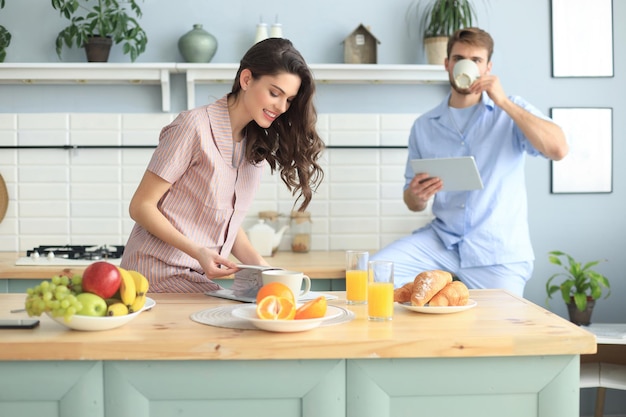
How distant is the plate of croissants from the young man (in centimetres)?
128

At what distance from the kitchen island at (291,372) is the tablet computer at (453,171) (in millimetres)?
1364

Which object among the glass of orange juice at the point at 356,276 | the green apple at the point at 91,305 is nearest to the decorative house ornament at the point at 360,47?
the glass of orange juice at the point at 356,276

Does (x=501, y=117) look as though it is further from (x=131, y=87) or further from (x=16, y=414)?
(x=16, y=414)

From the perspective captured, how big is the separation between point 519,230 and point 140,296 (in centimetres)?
207

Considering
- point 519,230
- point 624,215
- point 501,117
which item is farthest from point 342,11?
point 624,215

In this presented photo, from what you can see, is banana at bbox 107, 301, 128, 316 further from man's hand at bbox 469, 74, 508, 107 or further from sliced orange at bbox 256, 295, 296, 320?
man's hand at bbox 469, 74, 508, 107

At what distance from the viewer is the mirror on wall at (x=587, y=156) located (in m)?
4.08

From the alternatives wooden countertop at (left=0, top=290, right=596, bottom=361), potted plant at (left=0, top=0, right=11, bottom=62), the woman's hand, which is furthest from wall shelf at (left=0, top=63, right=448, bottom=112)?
wooden countertop at (left=0, top=290, right=596, bottom=361)

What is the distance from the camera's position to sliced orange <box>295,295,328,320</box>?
184 centimetres

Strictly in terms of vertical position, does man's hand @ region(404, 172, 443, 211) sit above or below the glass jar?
above

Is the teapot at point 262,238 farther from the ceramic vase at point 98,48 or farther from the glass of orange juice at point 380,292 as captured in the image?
the glass of orange juice at point 380,292

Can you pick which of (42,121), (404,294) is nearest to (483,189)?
(404,294)

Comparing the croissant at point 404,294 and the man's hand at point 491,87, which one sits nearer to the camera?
the croissant at point 404,294

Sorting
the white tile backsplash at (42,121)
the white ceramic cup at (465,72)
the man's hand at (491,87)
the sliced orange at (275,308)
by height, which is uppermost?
the white ceramic cup at (465,72)
